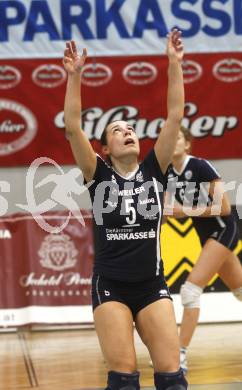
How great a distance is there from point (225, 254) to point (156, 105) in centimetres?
363

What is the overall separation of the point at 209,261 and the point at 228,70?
156 inches

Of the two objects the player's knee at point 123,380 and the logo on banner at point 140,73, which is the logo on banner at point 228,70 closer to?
the logo on banner at point 140,73

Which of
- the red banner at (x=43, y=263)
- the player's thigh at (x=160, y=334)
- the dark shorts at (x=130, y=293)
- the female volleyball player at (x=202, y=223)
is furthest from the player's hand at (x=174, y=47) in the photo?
the red banner at (x=43, y=263)

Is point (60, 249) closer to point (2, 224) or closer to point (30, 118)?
point (2, 224)

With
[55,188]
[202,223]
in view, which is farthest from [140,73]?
[202,223]

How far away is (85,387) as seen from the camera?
626 centimetres

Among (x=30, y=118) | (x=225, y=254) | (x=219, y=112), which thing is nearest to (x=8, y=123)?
(x=30, y=118)

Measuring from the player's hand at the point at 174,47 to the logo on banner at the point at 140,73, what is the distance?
5109mm

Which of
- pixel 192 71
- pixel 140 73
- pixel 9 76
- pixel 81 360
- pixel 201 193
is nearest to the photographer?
pixel 201 193

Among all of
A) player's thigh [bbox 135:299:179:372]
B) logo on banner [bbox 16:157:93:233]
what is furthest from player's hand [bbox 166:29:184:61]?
logo on banner [bbox 16:157:93:233]

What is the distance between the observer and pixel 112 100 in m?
9.90

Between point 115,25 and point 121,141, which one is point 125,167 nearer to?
point 121,141

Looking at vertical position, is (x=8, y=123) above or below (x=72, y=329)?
above

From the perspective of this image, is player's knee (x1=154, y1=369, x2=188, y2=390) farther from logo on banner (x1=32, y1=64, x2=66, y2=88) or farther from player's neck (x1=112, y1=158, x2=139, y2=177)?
logo on banner (x1=32, y1=64, x2=66, y2=88)
